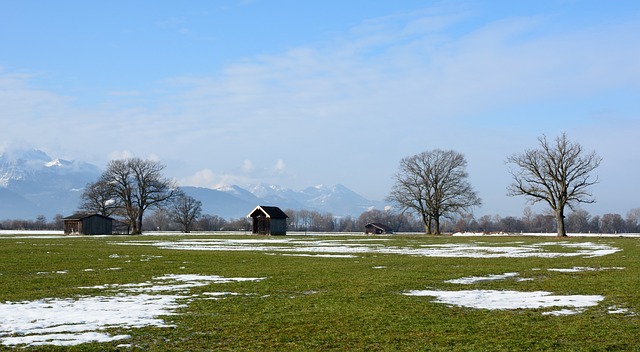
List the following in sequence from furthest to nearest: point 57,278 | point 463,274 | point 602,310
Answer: point 463,274 < point 57,278 < point 602,310

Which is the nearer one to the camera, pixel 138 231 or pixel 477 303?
pixel 477 303

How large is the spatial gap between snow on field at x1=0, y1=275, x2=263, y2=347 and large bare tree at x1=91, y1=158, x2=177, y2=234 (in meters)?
101

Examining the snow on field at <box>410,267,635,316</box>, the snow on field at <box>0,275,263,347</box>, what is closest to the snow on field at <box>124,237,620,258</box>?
the snow on field at <box>410,267,635,316</box>

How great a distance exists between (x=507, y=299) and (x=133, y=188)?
112 metres

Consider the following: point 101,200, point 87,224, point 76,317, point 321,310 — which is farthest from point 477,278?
point 101,200

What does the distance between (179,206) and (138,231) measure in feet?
107

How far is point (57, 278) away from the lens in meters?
22.5

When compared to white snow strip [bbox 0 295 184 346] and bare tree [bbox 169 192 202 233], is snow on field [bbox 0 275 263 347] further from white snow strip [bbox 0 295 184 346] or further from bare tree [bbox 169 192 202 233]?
bare tree [bbox 169 192 202 233]

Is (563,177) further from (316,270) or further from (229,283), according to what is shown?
(229,283)

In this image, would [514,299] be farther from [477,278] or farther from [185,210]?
[185,210]

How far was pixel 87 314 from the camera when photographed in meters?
13.8

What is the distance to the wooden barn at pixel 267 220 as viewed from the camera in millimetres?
104875

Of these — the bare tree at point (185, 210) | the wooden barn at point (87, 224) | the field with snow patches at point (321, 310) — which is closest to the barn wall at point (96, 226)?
the wooden barn at point (87, 224)

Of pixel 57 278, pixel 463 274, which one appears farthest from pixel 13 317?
pixel 463 274
